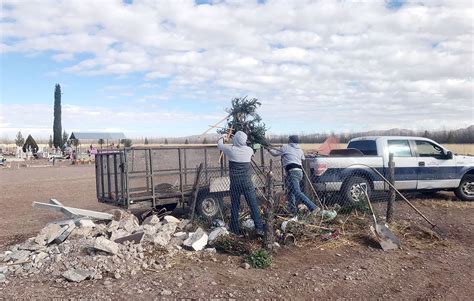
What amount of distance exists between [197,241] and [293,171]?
2869 millimetres

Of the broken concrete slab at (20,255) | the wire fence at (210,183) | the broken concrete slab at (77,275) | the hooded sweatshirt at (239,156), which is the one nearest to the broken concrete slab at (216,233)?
the wire fence at (210,183)

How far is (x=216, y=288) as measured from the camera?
19.0ft

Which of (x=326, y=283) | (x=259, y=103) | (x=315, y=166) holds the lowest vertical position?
(x=326, y=283)

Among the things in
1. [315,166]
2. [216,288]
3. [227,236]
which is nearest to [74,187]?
[315,166]

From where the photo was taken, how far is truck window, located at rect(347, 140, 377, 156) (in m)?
12.1

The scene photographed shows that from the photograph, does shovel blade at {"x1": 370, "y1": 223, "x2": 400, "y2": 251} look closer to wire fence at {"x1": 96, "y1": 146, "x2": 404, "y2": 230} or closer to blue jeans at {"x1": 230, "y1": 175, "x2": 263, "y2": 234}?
wire fence at {"x1": 96, "y1": 146, "x2": 404, "y2": 230}

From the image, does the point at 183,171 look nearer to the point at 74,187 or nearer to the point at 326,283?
the point at 326,283

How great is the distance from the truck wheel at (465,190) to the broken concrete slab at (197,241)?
817 cm

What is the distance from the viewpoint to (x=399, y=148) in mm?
12156

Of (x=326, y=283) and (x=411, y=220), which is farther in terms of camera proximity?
(x=411, y=220)

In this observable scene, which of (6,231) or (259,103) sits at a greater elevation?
(259,103)

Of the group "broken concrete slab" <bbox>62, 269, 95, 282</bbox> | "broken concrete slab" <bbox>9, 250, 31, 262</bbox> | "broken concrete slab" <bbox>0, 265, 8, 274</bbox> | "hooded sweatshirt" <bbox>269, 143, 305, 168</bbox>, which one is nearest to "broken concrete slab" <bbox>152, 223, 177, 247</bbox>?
"broken concrete slab" <bbox>62, 269, 95, 282</bbox>

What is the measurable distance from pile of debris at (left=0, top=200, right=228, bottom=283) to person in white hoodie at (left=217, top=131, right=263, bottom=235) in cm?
46

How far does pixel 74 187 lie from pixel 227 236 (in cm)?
1431
